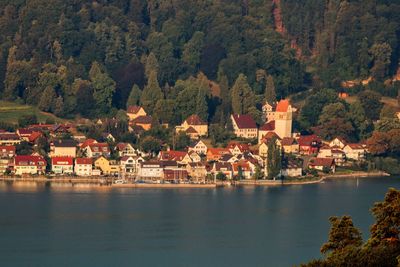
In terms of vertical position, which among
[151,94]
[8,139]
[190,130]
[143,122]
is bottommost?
[8,139]

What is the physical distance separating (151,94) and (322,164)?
8253 millimetres

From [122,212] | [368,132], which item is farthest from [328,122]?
[122,212]

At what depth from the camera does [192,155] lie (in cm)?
4819

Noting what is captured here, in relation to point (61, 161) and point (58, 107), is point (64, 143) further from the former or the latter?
point (58, 107)

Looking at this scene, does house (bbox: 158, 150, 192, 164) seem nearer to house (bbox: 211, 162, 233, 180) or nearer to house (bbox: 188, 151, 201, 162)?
house (bbox: 188, 151, 201, 162)

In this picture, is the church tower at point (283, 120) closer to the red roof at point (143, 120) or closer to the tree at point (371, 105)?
the tree at point (371, 105)

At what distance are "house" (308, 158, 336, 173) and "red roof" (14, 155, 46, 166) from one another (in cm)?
883

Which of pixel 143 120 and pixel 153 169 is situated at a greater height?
pixel 143 120

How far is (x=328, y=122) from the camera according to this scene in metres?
52.7

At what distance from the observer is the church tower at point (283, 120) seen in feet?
170

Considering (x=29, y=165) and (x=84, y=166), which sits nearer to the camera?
(x=29, y=165)

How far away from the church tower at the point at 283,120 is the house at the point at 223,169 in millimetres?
5164

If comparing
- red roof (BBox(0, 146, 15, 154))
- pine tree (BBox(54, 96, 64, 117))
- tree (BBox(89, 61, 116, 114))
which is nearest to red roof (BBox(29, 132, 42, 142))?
red roof (BBox(0, 146, 15, 154))

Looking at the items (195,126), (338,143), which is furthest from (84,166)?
(338,143)
